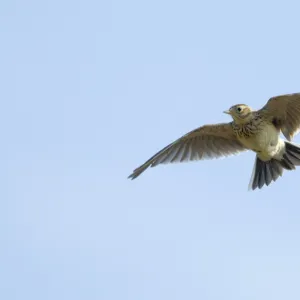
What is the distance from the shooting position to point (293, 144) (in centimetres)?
Answer: 1274

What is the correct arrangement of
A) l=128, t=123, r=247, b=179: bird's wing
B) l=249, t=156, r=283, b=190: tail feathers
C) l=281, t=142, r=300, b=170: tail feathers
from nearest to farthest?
1. l=281, t=142, r=300, b=170: tail feathers
2. l=249, t=156, r=283, b=190: tail feathers
3. l=128, t=123, r=247, b=179: bird's wing

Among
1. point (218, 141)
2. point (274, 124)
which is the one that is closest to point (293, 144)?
point (274, 124)

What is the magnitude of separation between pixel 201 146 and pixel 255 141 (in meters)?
1.46

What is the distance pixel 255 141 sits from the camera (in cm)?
1236

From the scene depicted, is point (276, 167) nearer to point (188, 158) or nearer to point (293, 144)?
point (293, 144)

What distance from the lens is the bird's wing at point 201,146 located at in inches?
525

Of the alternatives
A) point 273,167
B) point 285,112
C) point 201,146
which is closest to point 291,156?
point 273,167

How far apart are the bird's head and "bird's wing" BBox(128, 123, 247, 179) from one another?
77 centimetres

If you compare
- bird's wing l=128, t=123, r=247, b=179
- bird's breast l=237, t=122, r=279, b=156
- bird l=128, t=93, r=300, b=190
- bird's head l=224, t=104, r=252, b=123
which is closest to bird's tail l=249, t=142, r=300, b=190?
bird l=128, t=93, r=300, b=190

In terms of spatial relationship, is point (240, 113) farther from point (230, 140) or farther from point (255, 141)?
point (230, 140)

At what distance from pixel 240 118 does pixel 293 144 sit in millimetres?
926

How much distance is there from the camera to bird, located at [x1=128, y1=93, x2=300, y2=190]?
1240cm

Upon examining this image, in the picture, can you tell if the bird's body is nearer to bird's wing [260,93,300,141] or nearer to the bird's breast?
the bird's breast

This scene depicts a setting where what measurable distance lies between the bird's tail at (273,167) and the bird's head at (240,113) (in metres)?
0.79
